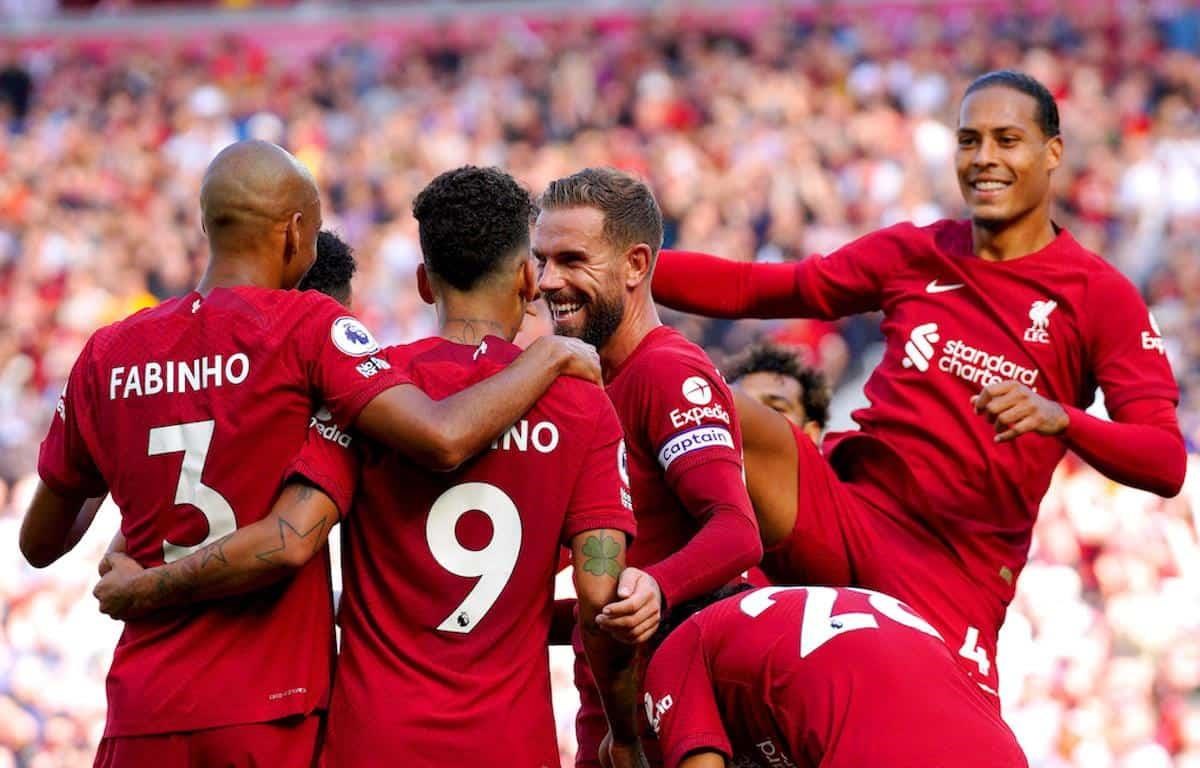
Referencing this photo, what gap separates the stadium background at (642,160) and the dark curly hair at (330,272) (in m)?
4.24

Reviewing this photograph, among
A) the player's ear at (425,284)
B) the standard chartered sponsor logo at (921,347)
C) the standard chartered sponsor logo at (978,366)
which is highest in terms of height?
the player's ear at (425,284)

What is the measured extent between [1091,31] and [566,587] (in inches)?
418

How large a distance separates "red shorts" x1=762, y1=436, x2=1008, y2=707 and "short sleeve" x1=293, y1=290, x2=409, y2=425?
176 centimetres

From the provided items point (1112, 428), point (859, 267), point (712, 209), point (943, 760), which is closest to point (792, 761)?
point (943, 760)

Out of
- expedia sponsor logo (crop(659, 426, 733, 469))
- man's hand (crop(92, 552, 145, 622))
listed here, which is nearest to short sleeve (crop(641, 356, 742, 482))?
expedia sponsor logo (crop(659, 426, 733, 469))

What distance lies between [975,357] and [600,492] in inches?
66.0

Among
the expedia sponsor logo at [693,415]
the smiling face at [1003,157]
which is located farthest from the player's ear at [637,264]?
the smiling face at [1003,157]

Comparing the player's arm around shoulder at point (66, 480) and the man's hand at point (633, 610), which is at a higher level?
the player's arm around shoulder at point (66, 480)

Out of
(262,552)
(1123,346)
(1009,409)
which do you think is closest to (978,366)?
(1123,346)

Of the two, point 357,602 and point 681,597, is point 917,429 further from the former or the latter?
point 357,602

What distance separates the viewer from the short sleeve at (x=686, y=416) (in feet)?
14.6

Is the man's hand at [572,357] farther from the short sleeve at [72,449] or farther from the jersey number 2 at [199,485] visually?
the short sleeve at [72,449]

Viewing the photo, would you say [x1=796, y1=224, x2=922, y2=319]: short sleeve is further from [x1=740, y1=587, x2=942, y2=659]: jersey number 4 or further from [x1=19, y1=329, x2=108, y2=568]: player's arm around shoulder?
[x1=19, y1=329, x2=108, y2=568]: player's arm around shoulder

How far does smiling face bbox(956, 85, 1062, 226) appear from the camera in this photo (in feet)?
17.5
